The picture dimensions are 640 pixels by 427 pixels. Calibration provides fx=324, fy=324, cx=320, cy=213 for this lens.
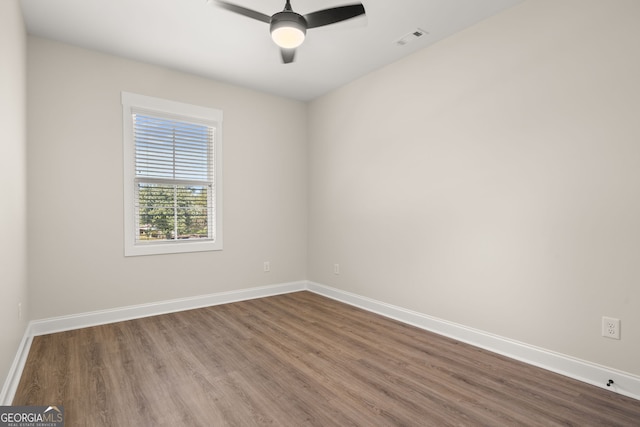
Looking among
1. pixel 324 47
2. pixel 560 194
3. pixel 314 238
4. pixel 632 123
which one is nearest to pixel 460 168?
pixel 560 194

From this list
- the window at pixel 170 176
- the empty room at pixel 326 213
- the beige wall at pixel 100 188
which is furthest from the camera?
the window at pixel 170 176

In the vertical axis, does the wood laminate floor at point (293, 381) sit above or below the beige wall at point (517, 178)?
below

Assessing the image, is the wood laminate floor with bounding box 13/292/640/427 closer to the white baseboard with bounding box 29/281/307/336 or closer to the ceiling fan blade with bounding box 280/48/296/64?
the white baseboard with bounding box 29/281/307/336

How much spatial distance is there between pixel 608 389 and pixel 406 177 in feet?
7.31

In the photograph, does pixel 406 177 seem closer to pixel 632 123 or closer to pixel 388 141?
pixel 388 141

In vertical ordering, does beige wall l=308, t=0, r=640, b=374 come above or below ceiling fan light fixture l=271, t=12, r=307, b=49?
below

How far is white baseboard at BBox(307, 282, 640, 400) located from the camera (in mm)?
2066

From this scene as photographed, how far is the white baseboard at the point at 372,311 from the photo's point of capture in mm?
2094

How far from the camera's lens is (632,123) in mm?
2029

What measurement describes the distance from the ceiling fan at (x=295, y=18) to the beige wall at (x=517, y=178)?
56.2 inches

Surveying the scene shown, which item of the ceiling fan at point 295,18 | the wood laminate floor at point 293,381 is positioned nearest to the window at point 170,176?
the wood laminate floor at point 293,381

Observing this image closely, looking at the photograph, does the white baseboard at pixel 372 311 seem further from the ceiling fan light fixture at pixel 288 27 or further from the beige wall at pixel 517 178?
the ceiling fan light fixture at pixel 288 27

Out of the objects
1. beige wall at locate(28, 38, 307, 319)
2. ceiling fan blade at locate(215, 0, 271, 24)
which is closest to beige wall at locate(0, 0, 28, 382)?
beige wall at locate(28, 38, 307, 319)

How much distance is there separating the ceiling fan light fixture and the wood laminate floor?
88.8 inches
